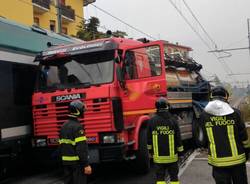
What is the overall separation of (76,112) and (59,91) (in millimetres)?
2588

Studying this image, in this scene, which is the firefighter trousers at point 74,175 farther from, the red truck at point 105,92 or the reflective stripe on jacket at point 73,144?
the red truck at point 105,92

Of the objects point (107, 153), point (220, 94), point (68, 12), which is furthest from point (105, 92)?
point (68, 12)

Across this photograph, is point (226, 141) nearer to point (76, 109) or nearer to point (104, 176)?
point (76, 109)

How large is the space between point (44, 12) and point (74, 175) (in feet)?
92.6

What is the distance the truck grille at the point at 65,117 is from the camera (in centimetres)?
847

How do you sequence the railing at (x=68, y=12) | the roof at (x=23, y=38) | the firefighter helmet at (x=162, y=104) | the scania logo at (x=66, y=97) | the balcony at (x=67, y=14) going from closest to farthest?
the firefighter helmet at (x=162, y=104)
the scania logo at (x=66, y=97)
the roof at (x=23, y=38)
the railing at (x=68, y=12)
the balcony at (x=67, y=14)

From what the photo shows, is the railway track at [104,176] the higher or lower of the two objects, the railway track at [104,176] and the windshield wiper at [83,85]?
the lower

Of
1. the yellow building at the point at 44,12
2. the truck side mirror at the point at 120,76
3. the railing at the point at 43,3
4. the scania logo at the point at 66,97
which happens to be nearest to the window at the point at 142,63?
the truck side mirror at the point at 120,76

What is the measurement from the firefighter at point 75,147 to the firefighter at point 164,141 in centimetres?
105

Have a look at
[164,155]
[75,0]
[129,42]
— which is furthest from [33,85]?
[75,0]

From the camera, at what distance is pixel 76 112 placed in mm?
6520

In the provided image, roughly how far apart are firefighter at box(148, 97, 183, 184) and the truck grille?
78.4 inches

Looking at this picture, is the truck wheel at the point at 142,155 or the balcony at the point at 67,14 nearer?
the truck wheel at the point at 142,155

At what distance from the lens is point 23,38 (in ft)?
32.1
